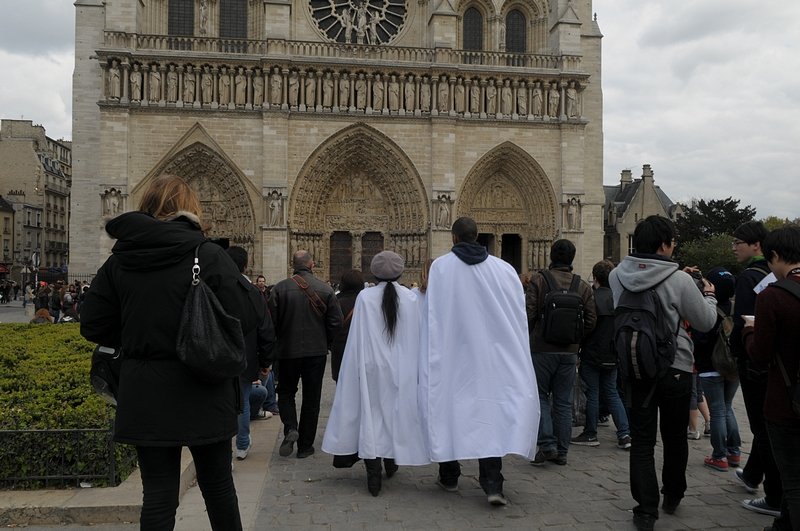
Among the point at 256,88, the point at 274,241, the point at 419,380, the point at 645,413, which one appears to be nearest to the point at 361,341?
the point at 419,380

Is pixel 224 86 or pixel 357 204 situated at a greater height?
pixel 224 86

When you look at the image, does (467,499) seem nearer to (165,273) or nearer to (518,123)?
(165,273)

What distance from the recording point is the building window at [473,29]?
85.5 ft

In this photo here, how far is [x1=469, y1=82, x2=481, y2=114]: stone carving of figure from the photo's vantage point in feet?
79.3

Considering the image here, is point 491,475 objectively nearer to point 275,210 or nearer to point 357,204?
point 275,210

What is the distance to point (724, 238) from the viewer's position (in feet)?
107

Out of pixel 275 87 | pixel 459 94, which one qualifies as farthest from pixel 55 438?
pixel 459 94

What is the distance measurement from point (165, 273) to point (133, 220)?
28cm

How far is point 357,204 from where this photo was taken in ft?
82.7

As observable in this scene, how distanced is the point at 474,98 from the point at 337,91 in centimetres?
494

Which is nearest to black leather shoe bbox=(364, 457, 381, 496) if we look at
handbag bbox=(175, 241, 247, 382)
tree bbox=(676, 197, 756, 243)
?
handbag bbox=(175, 241, 247, 382)

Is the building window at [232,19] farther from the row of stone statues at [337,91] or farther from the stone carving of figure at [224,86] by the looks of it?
the row of stone statues at [337,91]

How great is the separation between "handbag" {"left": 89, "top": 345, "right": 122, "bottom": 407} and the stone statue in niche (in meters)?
23.5

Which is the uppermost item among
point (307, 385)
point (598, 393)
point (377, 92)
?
point (377, 92)
